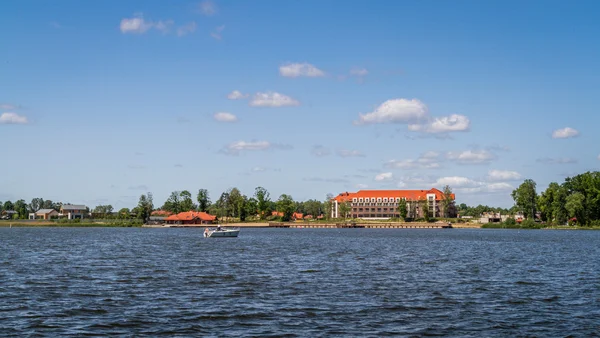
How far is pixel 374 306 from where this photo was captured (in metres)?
28.5

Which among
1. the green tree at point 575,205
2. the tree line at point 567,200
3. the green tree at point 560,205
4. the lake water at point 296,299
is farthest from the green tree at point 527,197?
the lake water at point 296,299

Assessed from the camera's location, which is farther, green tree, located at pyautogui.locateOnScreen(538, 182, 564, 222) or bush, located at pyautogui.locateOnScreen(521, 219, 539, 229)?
bush, located at pyautogui.locateOnScreen(521, 219, 539, 229)

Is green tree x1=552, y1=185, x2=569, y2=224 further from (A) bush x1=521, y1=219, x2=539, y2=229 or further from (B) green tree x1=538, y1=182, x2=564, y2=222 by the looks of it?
(A) bush x1=521, y1=219, x2=539, y2=229

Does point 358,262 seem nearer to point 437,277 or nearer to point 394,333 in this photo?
point 437,277

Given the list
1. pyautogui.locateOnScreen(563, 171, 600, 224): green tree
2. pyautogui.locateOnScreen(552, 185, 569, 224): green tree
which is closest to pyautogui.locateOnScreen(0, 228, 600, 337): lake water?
pyautogui.locateOnScreen(563, 171, 600, 224): green tree

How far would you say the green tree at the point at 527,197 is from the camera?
194 meters

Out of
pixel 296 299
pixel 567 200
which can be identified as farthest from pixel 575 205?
pixel 296 299

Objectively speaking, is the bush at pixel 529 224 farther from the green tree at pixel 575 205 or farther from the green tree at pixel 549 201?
the green tree at pixel 575 205

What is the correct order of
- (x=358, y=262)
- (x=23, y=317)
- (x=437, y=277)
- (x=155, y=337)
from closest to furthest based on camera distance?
(x=155, y=337) < (x=23, y=317) < (x=437, y=277) < (x=358, y=262)

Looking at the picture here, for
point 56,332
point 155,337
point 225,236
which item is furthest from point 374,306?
point 225,236

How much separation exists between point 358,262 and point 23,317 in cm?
3273

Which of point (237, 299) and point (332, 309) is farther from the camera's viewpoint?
point (237, 299)

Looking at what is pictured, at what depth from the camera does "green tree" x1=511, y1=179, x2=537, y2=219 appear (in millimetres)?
193500

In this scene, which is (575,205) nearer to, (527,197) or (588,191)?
(588,191)
